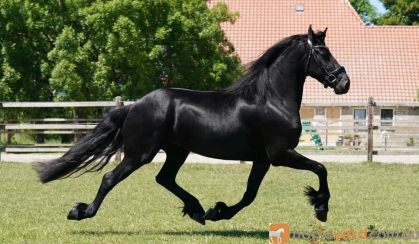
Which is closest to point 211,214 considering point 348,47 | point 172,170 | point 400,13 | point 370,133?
point 172,170

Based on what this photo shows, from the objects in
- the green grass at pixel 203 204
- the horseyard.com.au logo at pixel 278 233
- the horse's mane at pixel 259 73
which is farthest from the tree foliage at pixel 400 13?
the horseyard.com.au logo at pixel 278 233

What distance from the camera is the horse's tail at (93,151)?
8016mm

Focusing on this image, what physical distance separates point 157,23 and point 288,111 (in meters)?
20.3

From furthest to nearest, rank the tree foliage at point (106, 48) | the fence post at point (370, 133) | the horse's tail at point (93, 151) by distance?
the tree foliage at point (106, 48) → the fence post at point (370, 133) → the horse's tail at point (93, 151)

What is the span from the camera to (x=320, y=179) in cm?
716

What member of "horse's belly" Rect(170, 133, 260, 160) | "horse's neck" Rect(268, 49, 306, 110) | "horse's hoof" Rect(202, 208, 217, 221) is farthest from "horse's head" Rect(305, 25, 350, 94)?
"horse's hoof" Rect(202, 208, 217, 221)

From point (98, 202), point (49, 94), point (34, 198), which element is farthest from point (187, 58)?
point (98, 202)

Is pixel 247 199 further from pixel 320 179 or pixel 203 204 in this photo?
pixel 203 204

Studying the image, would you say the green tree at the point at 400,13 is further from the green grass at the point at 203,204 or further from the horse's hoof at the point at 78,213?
the horse's hoof at the point at 78,213

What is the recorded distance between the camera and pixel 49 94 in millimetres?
28375

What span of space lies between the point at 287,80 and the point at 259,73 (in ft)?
1.07

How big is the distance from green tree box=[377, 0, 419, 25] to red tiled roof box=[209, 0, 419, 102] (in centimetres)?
712

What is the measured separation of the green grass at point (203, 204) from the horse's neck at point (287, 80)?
1315 millimetres

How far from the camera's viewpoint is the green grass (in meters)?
7.48
